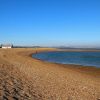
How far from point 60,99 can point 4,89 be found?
3.24m

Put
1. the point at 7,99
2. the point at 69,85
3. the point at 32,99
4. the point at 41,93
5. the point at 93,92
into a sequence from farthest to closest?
the point at 69,85, the point at 93,92, the point at 41,93, the point at 32,99, the point at 7,99

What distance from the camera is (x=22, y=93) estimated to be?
11.9 meters

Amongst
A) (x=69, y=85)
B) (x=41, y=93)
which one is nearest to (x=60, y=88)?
(x=69, y=85)

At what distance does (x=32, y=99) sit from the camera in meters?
11.1

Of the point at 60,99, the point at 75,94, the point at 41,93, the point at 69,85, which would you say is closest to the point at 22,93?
the point at 41,93

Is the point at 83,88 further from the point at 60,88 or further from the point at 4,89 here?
the point at 4,89

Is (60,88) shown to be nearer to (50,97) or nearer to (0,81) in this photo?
(50,97)

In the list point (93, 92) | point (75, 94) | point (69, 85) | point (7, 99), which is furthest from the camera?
point (69, 85)

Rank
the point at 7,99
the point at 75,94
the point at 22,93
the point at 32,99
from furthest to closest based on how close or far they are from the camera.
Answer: the point at 75,94, the point at 22,93, the point at 32,99, the point at 7,99

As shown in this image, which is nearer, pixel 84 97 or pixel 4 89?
pixel 4 89

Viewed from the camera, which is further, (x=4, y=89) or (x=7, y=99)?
(x=4, y=89)

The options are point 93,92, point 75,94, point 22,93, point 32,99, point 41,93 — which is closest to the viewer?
point 32,99

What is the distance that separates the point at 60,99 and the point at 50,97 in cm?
58

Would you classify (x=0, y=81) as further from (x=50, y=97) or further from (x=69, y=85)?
(x=69, y=85)
